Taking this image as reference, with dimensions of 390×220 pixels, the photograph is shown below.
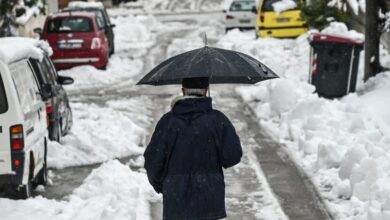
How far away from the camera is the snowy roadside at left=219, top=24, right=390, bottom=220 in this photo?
28.7 feet

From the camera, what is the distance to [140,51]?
2873cm

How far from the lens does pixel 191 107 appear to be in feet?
16.9

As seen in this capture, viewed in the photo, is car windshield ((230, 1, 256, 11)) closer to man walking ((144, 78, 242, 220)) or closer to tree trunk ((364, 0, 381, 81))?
tree trunk ((364, 0, 381, 81))

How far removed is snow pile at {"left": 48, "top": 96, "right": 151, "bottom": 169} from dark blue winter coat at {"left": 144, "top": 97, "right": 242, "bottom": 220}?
644 cm

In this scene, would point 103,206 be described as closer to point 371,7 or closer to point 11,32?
point 371,7

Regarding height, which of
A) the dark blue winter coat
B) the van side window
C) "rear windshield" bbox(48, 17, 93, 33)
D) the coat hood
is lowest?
"rear windshield" bbox(48, 17, 93, 33)

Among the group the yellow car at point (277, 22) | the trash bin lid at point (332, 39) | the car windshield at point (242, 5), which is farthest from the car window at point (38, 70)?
the car windshield at point (242, 5)

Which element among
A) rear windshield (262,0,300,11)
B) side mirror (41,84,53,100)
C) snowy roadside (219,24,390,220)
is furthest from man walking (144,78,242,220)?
rear windshield (262,0,300,11)

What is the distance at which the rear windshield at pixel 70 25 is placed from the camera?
2141cm

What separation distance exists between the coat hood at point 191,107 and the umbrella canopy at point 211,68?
0.53ft

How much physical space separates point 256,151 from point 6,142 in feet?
15.6

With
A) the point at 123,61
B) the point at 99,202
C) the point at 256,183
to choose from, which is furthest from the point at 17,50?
the point at 123,61

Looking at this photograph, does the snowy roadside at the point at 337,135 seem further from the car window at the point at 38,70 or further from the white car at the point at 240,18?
the white car at the point at 240,18

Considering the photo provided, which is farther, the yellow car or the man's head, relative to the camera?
the yellow car
